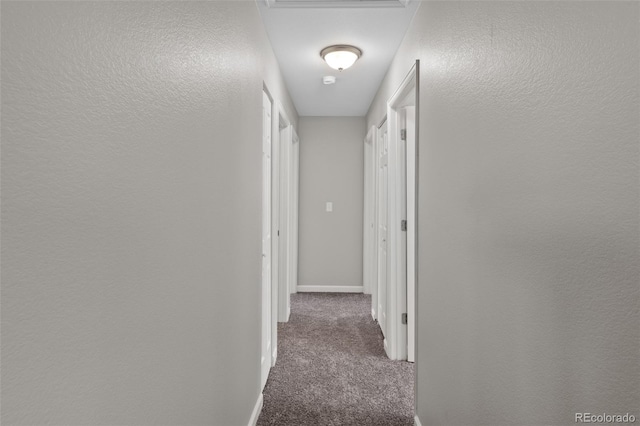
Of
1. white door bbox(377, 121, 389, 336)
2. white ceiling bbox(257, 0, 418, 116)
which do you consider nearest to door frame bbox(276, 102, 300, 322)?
white ceiling bbox(257, 0, 418, 116)

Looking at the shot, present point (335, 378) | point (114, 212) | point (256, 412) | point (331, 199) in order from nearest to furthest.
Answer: point (114, 212)
point (256, 412)
point (335, 378)
point (331, 199)

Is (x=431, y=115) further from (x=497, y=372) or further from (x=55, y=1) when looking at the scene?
(x=55, y=1)

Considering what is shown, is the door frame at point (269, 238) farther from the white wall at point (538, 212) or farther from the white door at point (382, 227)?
the white wall at point (538, 212)

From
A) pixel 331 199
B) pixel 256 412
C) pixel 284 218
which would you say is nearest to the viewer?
pixel 256 412

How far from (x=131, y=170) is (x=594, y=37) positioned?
3.27ft

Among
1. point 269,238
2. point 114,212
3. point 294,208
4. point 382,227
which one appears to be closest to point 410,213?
point 382,227

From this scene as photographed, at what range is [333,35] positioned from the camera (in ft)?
8.47

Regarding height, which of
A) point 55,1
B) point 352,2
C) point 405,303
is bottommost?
point 405,303

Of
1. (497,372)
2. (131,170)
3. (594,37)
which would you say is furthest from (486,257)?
(131,170)

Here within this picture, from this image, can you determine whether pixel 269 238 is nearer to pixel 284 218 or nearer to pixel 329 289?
pixel 284 218

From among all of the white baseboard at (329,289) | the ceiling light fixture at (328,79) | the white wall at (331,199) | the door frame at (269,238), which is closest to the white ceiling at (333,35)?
the ceiling light fixture at (328,79)

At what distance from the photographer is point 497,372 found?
121 cm

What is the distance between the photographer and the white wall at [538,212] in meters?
0.74

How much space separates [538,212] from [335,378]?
214cm
